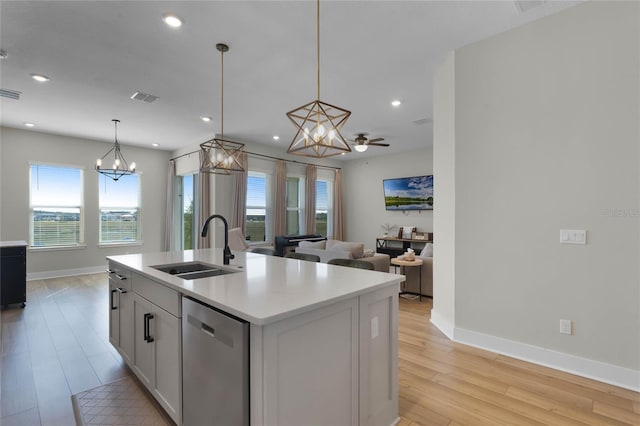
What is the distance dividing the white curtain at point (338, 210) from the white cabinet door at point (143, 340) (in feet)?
22.4

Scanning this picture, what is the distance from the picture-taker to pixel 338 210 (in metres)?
9.04

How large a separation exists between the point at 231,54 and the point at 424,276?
13.1 feet

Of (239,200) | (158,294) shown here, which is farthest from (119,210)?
(158,294)

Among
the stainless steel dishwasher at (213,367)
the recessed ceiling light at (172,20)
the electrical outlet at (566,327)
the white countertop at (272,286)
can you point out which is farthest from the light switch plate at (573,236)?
the recessed ceiling light at (172,20)

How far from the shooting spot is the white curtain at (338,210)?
893 centimetres

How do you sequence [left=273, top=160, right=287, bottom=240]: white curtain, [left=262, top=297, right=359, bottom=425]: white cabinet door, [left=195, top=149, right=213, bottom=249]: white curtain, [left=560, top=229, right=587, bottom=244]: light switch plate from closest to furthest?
[left=262, top=297, right=359, bottom=425]: white cabinet door
[left=560, top=229, right=587, bottom=244]: light switch plate
[left=195, top=149, right=213, bottom=249]: white curtain
[left=273, top=160, right=287, bottom=240]: white curtain

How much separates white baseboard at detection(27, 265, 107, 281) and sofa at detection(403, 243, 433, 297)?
6.52 meters

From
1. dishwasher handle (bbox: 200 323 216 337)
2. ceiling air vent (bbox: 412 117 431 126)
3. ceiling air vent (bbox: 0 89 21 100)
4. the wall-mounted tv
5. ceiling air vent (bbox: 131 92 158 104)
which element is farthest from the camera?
the wall-mounted tv

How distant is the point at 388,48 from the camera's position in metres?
3.06

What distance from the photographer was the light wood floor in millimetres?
2016

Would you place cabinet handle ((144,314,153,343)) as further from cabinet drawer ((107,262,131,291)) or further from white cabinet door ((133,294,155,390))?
cabinet drawer ((107,262,131,291))

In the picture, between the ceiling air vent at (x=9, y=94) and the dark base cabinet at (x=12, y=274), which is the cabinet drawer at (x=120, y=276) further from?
the ceiling air vent at (x=9, y=94)

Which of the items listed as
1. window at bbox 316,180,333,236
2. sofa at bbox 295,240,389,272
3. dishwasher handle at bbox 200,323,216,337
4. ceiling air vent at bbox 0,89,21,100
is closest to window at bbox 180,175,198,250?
window at bbox 316,180,333,236

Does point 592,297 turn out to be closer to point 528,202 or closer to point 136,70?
point 528,202
